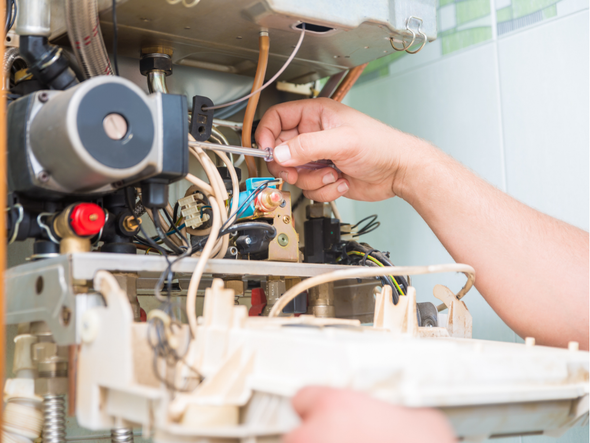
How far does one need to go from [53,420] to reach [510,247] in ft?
2.52

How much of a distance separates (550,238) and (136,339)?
0.74 m

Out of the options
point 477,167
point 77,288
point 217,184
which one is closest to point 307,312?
point 217,184

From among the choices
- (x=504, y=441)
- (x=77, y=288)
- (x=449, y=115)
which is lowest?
(x=504, y=441)

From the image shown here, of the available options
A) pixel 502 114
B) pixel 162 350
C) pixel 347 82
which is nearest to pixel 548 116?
pixel 502 114

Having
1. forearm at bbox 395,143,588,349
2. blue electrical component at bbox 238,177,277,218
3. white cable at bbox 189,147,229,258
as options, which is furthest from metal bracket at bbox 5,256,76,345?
forearm at bbox 395,143,588,349

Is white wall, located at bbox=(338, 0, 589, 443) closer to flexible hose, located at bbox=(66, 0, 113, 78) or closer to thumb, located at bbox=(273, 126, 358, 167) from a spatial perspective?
thumb, located at bbox=(273, 126, 358, 167)

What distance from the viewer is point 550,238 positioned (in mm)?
995

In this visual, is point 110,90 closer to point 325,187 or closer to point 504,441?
point 325,187

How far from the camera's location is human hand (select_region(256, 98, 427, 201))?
3.28ft

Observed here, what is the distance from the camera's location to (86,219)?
0.71 m

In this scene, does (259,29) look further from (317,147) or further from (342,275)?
(342,275)

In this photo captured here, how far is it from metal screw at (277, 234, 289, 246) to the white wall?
28.5 inches

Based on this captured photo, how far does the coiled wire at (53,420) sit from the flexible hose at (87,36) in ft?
1.55

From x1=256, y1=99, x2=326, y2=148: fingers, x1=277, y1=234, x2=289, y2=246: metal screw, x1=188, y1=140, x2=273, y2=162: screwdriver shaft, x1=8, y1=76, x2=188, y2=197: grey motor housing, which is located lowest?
x1=277, y1=234, x2=289, y2=246: metal screw
